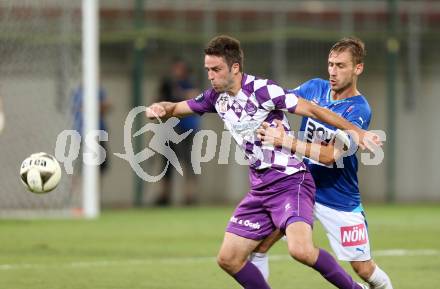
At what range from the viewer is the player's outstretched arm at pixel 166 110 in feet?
25.0

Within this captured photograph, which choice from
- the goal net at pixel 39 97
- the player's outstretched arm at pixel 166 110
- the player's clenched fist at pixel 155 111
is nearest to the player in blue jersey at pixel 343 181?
the player's outstretched arm at pixel 166 110

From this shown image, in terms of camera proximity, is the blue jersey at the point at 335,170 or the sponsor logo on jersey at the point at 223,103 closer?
the sponsor logo on jersey at the point at 223,103

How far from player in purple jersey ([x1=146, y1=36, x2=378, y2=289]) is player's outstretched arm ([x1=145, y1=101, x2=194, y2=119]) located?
44 centimetres

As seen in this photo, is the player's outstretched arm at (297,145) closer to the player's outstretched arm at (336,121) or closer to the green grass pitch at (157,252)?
the player's outstretched arm at (336,121)

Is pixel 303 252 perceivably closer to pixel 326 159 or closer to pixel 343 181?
pixel 326 159

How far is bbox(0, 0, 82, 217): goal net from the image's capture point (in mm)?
14703

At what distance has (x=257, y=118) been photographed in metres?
7.35

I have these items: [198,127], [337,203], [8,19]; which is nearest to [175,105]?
[337,203]

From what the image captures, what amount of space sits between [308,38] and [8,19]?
6.29 m

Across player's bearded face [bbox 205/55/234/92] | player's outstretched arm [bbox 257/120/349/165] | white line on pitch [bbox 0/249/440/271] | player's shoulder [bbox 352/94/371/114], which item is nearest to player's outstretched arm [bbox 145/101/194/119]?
player's bearded face [bbox 205/55/234/92]

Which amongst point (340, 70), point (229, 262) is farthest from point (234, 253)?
point (340, 70)

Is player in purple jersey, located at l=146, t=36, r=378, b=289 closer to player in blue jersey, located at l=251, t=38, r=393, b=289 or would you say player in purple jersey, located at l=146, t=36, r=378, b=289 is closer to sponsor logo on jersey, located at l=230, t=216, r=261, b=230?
sponsor logo on jersey, located at l=230, t=216, r=261, b=230

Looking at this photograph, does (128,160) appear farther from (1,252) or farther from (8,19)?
(1,252)

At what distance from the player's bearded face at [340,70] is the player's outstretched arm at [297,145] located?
576 mm
